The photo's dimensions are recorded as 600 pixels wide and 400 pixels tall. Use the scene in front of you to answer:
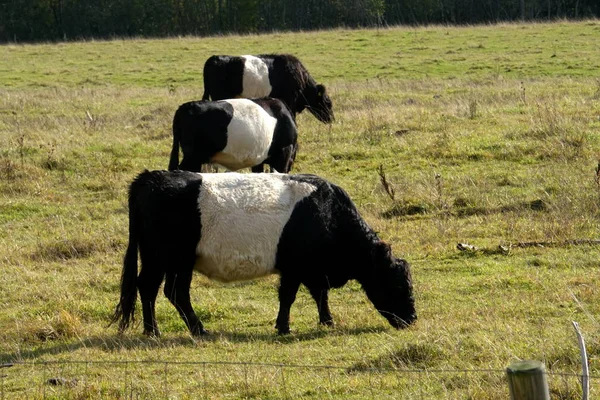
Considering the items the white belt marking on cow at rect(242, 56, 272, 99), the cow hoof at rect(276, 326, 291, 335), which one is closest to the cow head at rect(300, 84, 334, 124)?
the white belt marking on cow at rect(242, 56, 272, 99)

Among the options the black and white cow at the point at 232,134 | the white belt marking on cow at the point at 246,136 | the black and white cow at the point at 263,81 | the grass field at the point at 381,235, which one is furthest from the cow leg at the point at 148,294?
the black and white cow at the point at 263,81

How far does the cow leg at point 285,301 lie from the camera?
8633mm

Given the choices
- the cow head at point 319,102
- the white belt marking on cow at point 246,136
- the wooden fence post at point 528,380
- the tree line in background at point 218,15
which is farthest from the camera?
the tree line in background at point 218,15

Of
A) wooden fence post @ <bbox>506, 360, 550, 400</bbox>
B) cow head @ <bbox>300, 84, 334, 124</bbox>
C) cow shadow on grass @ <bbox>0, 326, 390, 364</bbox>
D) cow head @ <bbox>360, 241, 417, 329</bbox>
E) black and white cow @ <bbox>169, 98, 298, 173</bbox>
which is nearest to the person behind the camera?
wooden fence post @ <bbox>506, 360, 550, 400</bbox>

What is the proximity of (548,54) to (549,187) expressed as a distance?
704 inches

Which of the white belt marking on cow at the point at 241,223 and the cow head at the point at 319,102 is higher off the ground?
the white belt marking on cow at the point at 241,223

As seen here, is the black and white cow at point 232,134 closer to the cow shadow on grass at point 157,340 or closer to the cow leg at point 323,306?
the cow leg at point 323,306

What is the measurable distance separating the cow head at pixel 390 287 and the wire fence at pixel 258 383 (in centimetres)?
167

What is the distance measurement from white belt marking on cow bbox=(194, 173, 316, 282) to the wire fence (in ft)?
4.31

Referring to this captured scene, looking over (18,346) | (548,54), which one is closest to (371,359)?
(18,346)

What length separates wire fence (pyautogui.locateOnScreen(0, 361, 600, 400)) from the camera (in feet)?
21.2

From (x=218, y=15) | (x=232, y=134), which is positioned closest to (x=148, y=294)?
(x=232, y=134)

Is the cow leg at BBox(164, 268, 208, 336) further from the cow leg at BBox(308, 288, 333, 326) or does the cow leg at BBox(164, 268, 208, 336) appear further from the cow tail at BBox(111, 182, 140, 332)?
the cow leg at BBox(308, 288, 333, 326)

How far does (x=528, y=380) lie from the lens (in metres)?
4.48
